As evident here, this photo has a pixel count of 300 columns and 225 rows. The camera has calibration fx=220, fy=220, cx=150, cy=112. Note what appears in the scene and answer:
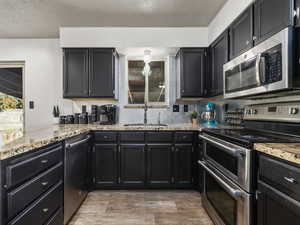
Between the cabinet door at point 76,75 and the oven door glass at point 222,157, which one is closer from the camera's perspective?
the oven door glass at point 222,157

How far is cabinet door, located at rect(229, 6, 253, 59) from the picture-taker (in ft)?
6.39

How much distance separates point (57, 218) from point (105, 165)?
1156 millimetres

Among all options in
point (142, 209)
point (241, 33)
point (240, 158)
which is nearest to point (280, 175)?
point (240, 158)

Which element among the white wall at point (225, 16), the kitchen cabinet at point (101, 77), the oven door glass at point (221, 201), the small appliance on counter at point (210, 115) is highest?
the white wall at point (225, 16)

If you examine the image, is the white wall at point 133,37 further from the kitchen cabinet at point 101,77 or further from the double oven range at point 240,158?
the double oven range at point 240,158

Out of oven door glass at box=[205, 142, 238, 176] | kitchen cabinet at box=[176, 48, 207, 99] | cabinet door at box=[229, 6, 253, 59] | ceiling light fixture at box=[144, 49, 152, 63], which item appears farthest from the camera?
ceiling light fixture at box=[144, 49, 152, 63]

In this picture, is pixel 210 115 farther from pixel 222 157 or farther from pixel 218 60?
pixel 222 157

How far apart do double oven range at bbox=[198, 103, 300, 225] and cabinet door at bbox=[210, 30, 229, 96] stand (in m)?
0.59

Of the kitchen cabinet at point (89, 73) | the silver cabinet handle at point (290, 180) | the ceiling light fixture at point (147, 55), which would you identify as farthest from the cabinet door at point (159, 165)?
the silver cabinet handle at point (290, 180)

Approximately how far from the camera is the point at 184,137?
286 cm

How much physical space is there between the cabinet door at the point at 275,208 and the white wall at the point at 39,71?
336 centimetres

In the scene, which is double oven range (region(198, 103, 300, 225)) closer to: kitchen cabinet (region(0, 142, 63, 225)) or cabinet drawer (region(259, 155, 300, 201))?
cabinet drawer (region(259, 155, 300, 201))

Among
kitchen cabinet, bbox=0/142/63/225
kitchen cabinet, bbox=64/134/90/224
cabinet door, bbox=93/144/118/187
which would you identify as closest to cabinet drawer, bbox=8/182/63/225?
kitchen cabinet, bbox=0/142/63/225

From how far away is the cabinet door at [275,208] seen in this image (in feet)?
3.07
